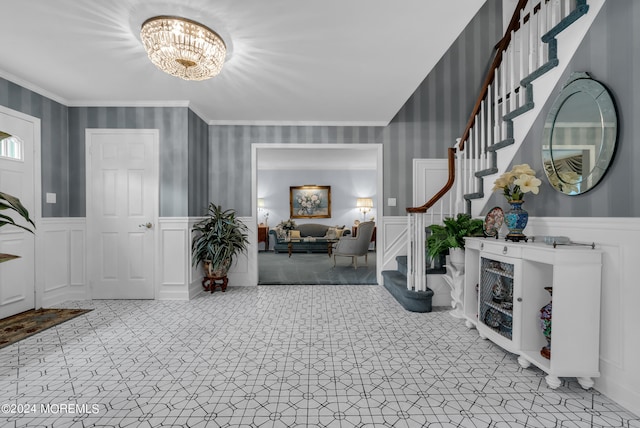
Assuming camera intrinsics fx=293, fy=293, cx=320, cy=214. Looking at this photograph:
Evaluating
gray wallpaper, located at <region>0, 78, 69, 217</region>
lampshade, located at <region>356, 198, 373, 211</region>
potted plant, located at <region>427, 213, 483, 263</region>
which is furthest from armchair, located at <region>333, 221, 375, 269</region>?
gray wallpaper, located at <region>0, 78, 69, 217</region>

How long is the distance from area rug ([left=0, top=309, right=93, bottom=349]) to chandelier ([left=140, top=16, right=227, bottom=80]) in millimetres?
2644

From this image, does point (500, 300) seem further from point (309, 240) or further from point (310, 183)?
point (310, 183)

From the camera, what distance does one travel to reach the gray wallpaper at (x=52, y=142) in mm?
3221

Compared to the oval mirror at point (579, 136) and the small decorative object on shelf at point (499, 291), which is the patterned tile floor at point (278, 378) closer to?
the small decorative object on shelf at point (499, 291)

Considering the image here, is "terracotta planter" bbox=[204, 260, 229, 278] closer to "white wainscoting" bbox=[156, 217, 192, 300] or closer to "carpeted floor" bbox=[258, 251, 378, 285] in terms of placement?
"white wainscoting" bbox=[156, 217, 192, 300]

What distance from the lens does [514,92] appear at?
273cm

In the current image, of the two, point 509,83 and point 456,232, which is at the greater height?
point 509,83

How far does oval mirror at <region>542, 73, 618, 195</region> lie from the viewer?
177cm

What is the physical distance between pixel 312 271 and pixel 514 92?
13.5 ft

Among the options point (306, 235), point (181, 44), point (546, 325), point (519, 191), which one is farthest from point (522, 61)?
point (306, 235)

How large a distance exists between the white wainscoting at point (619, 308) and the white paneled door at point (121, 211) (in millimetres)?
4290

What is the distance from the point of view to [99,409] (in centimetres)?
163

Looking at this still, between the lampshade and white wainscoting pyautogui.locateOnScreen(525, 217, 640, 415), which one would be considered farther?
the lampshade

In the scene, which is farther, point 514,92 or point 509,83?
point 509,83
